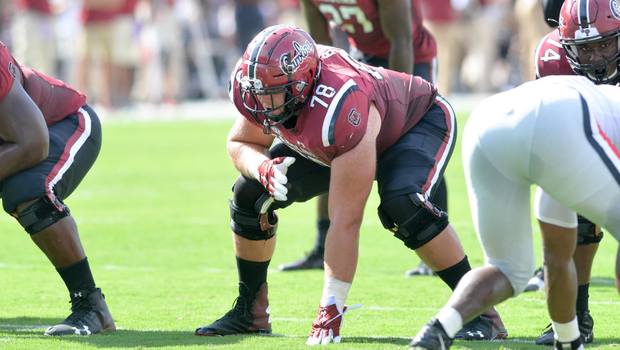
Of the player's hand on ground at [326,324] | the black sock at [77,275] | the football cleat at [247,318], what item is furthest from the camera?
the black sock at [77,275]

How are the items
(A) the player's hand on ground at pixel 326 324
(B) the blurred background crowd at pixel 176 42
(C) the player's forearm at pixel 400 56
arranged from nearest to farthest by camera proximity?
1. (A) the player's hand on ground at pixel 326 324
2. (C) the player's forearm at pixel 400 56
3. (B) the blurred background crowd at pixel 176 42

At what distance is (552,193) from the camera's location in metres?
3.26

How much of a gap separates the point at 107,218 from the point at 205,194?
5.02ft

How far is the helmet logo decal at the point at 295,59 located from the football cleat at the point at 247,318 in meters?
1.16

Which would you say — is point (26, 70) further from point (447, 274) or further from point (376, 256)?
point (376, 256)

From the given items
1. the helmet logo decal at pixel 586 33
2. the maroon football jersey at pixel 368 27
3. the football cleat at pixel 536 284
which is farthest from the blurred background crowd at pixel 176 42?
the helmet logo decal at pixel 586 33

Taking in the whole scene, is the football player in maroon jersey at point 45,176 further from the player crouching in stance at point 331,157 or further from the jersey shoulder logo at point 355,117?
the jersey shoulder logo at point 355,117

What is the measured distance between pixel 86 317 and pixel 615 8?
9.70 feet

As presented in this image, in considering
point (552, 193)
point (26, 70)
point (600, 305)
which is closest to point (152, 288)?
point (26, 70)

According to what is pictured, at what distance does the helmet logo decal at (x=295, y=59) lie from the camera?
3977 millimetres

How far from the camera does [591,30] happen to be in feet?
14.0

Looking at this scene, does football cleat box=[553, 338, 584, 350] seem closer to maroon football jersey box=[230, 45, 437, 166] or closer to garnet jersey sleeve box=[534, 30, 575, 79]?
maroon football jersey box=[230, 45, 437, 166]

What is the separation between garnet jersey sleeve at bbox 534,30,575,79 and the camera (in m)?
4.50

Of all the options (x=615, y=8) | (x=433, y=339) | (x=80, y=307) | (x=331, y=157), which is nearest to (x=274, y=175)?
(x=331, y=157)
